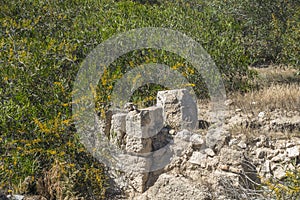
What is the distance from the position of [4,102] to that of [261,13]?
17.2 ft

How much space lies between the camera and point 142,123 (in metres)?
4.87

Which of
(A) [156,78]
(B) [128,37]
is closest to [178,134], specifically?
(A) [156,78]

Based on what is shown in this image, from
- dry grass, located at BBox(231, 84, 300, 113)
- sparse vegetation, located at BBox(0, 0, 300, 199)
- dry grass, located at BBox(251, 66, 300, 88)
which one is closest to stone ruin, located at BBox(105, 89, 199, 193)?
sparse vegetation, located at BBox(0, 0, 300, 199)

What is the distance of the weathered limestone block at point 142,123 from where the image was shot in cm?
487

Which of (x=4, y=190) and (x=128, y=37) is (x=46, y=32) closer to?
(x=128, y=37)

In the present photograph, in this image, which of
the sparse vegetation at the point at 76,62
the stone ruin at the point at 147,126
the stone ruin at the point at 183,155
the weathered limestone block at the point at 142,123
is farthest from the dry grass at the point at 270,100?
the weathered limestone block at the point at 142,123

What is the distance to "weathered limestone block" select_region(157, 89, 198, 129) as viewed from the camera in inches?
211

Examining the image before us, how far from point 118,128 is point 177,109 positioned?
2.58ft

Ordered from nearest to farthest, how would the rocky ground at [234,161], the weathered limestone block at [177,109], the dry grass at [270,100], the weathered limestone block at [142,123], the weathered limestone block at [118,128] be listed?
the rocky ground at [234,161] < the weathered limestone block at [142,123] < the weathered limestone block at [118,128] < the weathered limestone block at [177,109] < the dry grass at [270,100]

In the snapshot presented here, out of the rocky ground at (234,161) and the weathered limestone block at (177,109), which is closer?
the rocky ground at (234,161)

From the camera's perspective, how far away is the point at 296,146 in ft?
15.7

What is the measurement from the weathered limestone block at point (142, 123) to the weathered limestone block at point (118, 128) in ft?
0.27

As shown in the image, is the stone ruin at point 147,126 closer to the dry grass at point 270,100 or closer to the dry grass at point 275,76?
the dry grass at point 270,100

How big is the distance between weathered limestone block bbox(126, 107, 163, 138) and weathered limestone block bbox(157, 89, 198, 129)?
1.18ft
